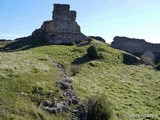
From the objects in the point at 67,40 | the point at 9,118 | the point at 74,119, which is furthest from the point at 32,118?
the point at 67,40

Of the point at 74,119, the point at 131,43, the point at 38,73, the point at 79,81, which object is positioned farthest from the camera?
the point at 131,43

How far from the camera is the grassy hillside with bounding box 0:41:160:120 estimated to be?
26766 millimetres

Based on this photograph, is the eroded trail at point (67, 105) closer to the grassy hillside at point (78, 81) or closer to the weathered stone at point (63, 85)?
the weathered stone at point (63, 85)

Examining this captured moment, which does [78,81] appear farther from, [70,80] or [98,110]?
[98,110]

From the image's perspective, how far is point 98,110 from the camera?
29922 mm

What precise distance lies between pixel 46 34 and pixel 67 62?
17353 mm

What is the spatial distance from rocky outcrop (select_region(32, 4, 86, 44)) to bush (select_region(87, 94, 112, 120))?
39.3 metres

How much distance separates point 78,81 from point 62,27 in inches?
1169

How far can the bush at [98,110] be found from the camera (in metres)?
29.5

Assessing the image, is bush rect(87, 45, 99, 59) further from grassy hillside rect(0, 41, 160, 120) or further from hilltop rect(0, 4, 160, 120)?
grassy hillside rect(0, 41, 160, 120)

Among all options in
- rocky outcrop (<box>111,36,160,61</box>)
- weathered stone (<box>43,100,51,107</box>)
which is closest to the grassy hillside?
weathered stone (<box>43,100,51,107</box>)

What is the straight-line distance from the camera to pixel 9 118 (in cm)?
2361

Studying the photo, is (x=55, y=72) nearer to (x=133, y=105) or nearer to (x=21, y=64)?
(x=21, y=64)

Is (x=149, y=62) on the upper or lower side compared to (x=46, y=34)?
lower
